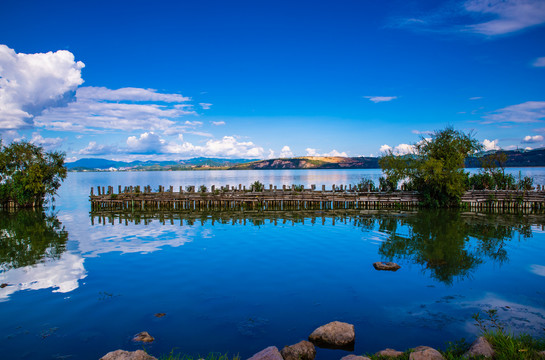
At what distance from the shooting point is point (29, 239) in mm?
19656

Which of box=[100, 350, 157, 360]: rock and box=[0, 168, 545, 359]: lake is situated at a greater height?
box=[100, 350, 157, 360]: rock

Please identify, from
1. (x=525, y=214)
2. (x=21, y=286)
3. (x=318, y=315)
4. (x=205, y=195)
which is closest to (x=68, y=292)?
(x=21, y=286)

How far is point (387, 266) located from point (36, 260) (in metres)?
15.6

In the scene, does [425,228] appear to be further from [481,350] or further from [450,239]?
[481,350]

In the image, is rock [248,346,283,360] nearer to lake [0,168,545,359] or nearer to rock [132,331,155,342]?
lake [0,168,545,359]

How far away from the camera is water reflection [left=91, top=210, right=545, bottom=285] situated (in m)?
14.9

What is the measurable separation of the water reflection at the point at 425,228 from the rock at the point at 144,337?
10230 millimetres

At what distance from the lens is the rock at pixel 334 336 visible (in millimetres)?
8023

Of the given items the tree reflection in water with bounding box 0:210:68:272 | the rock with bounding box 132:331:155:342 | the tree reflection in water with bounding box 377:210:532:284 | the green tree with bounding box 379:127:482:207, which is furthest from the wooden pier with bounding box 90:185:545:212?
the rock with bounding box 132:331:155:342

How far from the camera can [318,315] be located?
31.8 feet

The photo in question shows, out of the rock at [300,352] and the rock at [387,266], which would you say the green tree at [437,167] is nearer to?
the rock at [387,266]

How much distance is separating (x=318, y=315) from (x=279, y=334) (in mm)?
1575

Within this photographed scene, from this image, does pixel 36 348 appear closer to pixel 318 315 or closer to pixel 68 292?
pixel 68 292

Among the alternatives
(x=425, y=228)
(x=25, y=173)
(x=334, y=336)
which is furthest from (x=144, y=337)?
(x=25, y=173)
